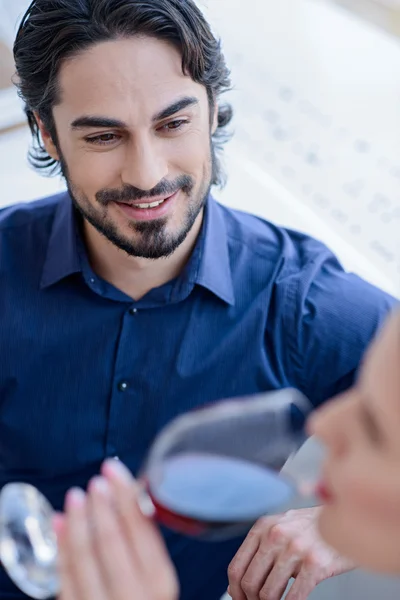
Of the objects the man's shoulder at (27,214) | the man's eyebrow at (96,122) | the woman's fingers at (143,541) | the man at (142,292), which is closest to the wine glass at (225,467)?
the woman's fingers at (143,541)

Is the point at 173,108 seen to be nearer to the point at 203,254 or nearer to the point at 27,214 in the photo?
the point at 203,254

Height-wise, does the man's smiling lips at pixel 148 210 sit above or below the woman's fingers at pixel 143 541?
below

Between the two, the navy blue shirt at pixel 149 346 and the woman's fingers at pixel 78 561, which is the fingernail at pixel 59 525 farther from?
the navy blue shirt at pixel 149 346

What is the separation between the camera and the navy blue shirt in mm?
1364

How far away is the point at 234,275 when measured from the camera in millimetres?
1411

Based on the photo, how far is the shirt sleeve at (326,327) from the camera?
1347 millimetres

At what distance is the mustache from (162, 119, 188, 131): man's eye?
0.26 ft

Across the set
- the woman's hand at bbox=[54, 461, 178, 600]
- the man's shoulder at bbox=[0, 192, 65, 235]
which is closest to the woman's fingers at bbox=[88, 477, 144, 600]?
the woman's hand at bbox=[54, 461, 178, 600]

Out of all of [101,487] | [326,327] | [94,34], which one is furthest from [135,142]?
[101,487]

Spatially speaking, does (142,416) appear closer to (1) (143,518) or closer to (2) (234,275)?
(2) (234,275)

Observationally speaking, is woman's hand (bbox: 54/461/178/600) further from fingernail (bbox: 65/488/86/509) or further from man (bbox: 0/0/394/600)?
man (bbox: 0/0/394/600)

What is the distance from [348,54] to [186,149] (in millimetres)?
1344

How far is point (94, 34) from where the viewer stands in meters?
1.24

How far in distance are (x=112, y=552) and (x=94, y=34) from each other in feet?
2.70
